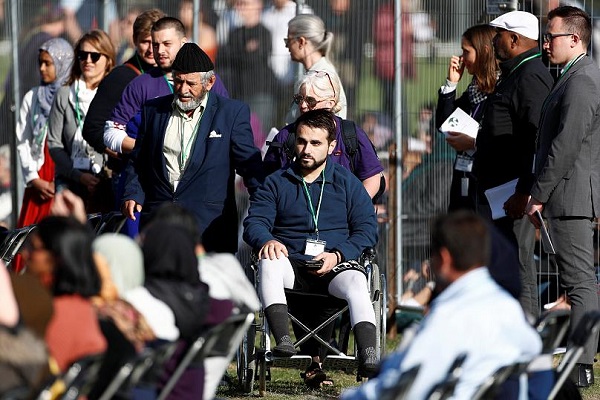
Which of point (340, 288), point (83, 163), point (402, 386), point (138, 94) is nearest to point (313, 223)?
point (340, 288)

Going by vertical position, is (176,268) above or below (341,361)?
above

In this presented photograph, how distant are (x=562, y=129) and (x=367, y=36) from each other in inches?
136

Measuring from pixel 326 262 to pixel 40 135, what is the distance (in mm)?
3863

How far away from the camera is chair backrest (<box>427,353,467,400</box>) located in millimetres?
4508

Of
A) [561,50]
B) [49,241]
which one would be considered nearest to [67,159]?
[561,50]

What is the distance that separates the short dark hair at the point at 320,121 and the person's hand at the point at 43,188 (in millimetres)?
3212

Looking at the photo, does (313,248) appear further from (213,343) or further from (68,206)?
(213,343)

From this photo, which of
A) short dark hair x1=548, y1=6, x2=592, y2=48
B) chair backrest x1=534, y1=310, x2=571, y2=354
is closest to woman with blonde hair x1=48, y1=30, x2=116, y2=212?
short dark hair x1=548, y1=6, x2=592, y2=48

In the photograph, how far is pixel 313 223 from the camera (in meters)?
8.38

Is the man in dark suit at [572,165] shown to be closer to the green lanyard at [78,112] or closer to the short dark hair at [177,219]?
the short dark hair at [177,219]

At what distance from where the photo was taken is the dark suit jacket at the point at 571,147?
26.6ft

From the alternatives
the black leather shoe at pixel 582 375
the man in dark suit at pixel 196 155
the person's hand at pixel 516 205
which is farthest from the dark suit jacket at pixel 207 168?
the black leather shoe at pixel 582 375

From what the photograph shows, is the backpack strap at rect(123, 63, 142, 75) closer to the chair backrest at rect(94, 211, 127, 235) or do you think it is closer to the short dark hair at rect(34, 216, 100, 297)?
the chair backrest at rect(94, 211, 127, 235)

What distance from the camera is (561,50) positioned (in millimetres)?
8352
